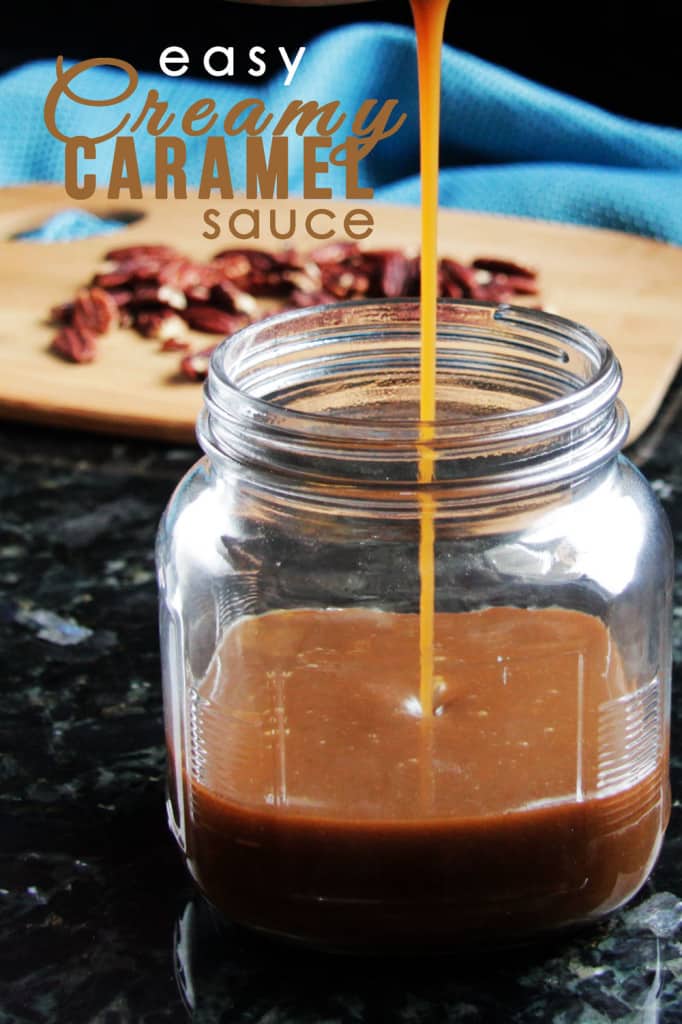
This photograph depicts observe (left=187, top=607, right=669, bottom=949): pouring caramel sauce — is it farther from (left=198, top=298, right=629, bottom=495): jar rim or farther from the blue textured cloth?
the blue textured cloth

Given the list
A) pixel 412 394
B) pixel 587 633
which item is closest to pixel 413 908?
pixel 587 633

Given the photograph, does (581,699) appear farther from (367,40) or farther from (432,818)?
(367,40)

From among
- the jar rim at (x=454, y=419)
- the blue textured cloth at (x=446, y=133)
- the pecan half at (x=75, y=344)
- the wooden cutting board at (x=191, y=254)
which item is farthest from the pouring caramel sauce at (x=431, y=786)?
the blue textured cloth at (x=446, y=133)

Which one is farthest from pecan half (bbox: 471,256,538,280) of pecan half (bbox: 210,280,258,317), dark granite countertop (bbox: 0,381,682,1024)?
dark granite countertop (bbox: 0,381,682,1024)

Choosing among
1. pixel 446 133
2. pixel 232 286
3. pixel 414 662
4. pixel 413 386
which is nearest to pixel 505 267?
pixel 232 286

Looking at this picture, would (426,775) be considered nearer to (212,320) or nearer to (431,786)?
(431,786)

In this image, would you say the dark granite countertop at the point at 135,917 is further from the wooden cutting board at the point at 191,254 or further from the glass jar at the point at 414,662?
the wooden cutting board at the point at 191,254

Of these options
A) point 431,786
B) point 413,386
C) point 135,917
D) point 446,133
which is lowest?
point 446,133
